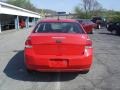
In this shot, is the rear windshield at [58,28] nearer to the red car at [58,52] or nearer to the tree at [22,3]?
the red car at [58,52]

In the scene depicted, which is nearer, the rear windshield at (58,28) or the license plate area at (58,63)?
the license plate area at (58,63)

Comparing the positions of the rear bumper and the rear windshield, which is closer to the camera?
the rear bumper

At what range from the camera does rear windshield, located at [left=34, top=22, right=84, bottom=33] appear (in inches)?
351

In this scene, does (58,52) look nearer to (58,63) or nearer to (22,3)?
(58,63)

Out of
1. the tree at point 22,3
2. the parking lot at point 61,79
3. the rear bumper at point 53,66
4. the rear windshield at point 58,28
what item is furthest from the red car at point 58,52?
the tree at point 22,3

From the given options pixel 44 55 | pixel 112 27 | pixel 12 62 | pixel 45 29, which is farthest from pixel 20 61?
pixel 112 27

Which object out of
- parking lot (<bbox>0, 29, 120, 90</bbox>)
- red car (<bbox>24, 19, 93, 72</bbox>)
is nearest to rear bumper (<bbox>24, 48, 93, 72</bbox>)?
red car (<bbox>24, 19, 93, 72</bbox>)

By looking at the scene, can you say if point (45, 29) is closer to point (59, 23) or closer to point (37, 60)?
point (59, 23)

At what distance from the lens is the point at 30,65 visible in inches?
316

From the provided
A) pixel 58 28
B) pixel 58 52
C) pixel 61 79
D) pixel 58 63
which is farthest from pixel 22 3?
pixel 58 63

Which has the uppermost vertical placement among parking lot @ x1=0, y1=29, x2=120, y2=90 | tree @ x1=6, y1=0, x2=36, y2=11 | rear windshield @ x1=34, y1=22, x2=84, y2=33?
tree @ x1=6, y1=0, x2=36, y2=11

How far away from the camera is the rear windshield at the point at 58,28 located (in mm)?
8906

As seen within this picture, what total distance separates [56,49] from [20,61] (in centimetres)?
359

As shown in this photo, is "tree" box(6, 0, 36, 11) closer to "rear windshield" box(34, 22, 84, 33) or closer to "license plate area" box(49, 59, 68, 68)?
"rear windshield" box(34, 22, 84, 33)
